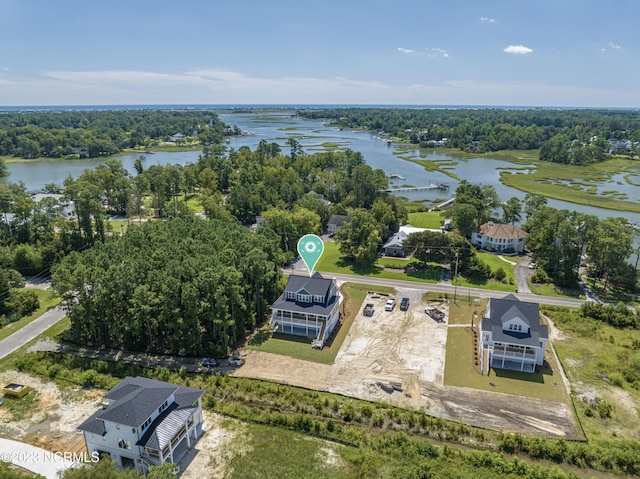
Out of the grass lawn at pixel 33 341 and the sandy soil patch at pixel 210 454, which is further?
the grass lawn at pixel 33 341

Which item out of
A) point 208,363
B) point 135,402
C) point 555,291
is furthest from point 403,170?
point 135,402

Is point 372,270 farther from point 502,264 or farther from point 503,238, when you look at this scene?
point 503,238

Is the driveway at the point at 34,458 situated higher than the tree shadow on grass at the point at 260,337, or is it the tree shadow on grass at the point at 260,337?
the driveway at the point at 34,458

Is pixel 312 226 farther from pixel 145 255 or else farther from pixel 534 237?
pixel 534 237

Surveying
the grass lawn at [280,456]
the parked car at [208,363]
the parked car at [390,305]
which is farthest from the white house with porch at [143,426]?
the parked car at [390,305]

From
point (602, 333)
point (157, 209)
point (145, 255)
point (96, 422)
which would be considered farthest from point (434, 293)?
point (157, 209)

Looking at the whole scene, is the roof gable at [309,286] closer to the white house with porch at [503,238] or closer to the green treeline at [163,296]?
the green treeline at [163,296]
